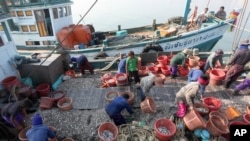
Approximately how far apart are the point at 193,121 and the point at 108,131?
6.76ft

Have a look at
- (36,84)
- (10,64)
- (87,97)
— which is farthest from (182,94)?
(10,64)

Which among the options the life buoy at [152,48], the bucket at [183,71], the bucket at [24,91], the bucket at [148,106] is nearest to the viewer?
the bucket at [148,106]

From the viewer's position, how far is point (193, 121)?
174 inches

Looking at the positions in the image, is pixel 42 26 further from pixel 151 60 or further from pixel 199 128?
pixel 199 128

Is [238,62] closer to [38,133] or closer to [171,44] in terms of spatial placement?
[171,44]

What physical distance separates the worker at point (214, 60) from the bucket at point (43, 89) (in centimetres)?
589

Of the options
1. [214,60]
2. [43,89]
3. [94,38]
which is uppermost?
[214,60]

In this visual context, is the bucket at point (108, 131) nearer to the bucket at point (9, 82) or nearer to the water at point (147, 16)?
the bucket at point (9, 82)

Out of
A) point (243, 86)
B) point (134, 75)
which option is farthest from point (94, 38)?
point (243, 86)

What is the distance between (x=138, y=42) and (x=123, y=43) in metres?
0.88

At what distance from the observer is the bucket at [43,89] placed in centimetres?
658

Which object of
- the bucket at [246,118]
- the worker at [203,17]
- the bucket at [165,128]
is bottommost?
the bucket at [165,128]

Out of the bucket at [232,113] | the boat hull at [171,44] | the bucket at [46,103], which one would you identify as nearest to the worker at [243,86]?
the bucket at [232,113]

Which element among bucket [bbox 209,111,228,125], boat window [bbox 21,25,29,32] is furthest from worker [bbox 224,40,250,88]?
boat window [bbox 21,25,29,32]
